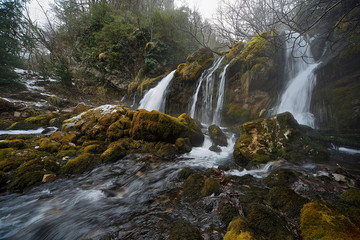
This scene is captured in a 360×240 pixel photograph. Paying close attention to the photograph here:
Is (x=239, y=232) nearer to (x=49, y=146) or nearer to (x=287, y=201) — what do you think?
(x=287, y=201)

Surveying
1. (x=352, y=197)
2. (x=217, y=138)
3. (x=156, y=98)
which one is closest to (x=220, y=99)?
(x=217, y=138)

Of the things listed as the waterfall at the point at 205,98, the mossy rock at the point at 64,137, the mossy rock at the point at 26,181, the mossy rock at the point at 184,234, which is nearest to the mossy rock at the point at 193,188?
the mossy rock at the point at 184,234

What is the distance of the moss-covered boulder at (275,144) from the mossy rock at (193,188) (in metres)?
1.88

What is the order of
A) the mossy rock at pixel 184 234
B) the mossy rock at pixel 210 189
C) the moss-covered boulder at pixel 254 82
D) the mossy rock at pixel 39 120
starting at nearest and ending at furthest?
1. the mossy rock at pixel 184 234
2. the mossy rock at pixel 210 189
3. the moss-covered boulder at pixel 254 82
4. the mossy rock at pixel 39 120

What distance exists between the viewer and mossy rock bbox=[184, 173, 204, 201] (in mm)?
2603

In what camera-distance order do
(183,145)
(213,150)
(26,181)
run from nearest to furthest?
(26,181) → (183,145) → (213,150)

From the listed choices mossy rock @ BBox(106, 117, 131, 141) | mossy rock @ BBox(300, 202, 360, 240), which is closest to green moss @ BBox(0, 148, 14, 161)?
mossy rock @ BBox(106, 117, 131, 141)

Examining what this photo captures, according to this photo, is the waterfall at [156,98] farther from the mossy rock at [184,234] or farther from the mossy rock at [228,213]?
the mossy rock at [184,234]

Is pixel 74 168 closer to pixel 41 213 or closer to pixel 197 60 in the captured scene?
pixel 41 213

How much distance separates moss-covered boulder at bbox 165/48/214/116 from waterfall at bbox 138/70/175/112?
53 cm

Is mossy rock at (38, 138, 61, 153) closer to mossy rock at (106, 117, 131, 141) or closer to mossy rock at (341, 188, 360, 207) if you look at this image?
mossy rock at (106, 117, 131, 141)

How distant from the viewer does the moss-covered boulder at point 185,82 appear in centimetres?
1034

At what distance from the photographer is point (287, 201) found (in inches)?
78.5

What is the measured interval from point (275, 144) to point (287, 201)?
101 inches
